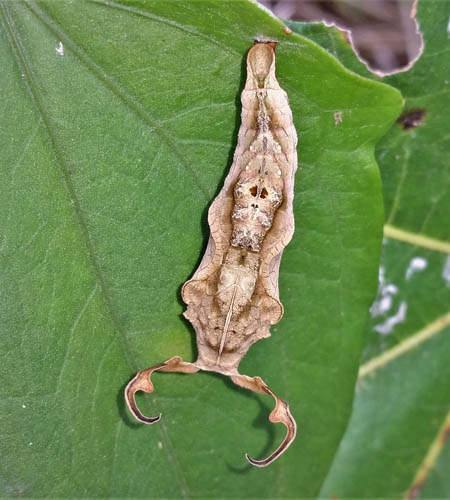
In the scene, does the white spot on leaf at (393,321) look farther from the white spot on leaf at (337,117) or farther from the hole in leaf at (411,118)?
the white spot on leaf at (337,117)

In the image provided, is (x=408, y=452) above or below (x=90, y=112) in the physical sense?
below

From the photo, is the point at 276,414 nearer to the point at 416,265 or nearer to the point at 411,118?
the point at 416,265

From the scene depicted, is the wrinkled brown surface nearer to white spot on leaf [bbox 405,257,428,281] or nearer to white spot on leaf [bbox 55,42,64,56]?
white spot on leaf [bbox 55,42,64,56]

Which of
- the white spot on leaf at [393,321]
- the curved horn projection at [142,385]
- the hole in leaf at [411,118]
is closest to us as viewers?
the curved horn projection at [142,385]

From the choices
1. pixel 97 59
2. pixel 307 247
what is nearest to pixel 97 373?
pixel 307 247

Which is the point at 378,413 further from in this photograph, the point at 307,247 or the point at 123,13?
the point at 123,13

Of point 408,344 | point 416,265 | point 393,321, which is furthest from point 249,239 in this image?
point 408,344

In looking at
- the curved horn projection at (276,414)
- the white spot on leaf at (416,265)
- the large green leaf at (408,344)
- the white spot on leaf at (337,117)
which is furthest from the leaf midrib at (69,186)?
the white spot on leaf at (416,265)
